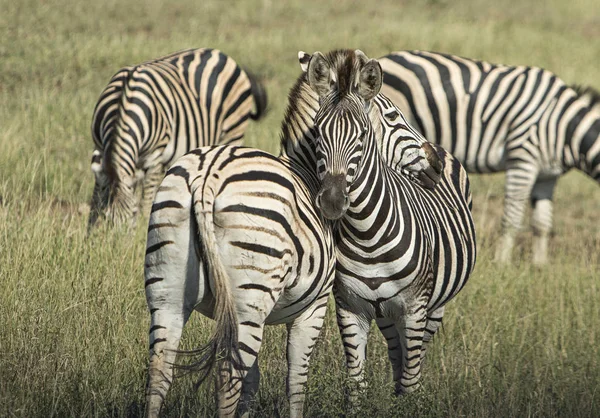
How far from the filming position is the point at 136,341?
482cm

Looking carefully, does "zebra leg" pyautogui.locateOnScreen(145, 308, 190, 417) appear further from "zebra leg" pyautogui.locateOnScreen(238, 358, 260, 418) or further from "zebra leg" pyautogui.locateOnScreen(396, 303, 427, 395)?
"zebra leg" pyautogui.locateOnScreen(396, 303, 427, 395)

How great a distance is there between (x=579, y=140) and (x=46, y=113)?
6.15 metres

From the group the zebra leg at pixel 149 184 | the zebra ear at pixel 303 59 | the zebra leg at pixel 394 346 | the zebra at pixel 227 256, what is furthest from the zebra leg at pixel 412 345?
the zebra leg at pixel 149 184

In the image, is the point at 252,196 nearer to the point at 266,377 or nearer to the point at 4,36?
the point at 266,377

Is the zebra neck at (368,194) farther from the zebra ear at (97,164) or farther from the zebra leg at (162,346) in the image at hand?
the zebra ear at (97,164)

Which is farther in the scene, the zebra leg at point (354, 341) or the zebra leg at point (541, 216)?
the zebra leg at point (541, 216)

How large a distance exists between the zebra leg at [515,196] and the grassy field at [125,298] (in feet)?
0.82

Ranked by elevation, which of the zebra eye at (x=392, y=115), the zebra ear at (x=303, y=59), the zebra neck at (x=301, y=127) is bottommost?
the zebra neck at (x=301, y=127)

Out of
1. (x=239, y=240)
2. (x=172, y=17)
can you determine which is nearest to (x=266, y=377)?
(x=239, y=240)

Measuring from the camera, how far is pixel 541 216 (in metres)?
9.74

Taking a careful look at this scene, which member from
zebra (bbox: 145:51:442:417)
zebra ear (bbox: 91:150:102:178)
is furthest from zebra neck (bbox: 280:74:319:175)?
zebra ear (bbox: 91:150:102:178)

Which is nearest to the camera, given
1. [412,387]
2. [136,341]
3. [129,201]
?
[412,387]

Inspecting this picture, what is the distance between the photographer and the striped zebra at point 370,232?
149 inches

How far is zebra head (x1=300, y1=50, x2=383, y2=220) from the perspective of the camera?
146 inches
